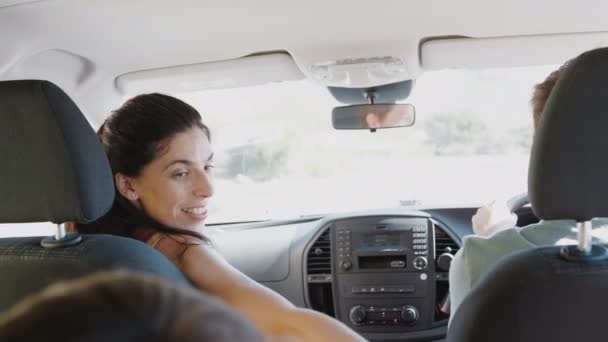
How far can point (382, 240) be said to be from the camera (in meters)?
3.81

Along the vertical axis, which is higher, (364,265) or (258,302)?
(258,302)

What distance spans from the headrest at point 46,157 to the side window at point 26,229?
1.84 metres

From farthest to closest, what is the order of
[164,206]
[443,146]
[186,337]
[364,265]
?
[443,146] < [364,265] < [164,206] < [186,337]

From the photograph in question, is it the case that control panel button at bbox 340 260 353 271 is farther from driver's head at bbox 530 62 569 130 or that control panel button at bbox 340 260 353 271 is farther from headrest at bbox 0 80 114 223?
headrest at bbox 0 80 114 223

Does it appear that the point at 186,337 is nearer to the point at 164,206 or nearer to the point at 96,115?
the point at 164,206

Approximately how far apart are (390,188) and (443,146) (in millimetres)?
961

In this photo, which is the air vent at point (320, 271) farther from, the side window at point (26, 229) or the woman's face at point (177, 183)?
the woman's face at point (177, 183)

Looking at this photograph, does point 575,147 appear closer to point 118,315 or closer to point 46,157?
point 46,157

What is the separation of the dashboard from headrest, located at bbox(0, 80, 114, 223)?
7.41ft

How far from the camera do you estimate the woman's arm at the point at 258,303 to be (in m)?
1.52

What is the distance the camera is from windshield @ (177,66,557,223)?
4.59 m

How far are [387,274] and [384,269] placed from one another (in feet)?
0.10

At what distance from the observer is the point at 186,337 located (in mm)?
496

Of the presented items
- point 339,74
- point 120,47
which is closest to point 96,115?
Answer: point 120,47
